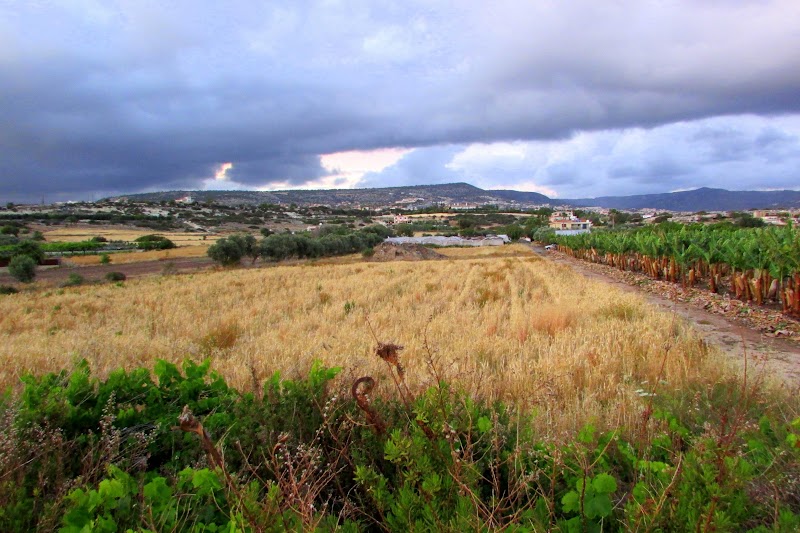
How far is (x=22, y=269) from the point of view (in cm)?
3206

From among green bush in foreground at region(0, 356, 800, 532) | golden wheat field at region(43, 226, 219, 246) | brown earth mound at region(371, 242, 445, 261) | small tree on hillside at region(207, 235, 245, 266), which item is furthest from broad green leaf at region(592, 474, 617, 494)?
golden wheat field at region(43, 226, 219, 246)

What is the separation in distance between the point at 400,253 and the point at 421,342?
40.9 metres

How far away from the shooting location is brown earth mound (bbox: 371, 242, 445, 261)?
152 feet

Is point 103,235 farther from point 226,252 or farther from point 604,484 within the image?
point 604,484

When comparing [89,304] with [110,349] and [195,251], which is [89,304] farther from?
[195,251]

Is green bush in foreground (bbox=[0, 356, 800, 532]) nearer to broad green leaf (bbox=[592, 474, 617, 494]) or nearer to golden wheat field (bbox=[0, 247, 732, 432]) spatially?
broad green leaf (bbox=[592, 474, 617, 494])

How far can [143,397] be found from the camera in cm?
339

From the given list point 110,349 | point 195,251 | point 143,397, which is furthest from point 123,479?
point 195,251

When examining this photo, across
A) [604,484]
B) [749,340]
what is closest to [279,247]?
[749,340]

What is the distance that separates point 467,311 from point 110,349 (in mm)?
6722

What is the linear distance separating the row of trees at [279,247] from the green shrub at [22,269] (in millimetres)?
12968

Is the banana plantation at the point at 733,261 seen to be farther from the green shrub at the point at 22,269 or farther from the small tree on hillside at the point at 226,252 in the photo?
the green shrub at the point at 22,269

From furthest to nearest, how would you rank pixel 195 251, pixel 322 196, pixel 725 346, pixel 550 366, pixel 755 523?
pixel 322 196 < pixel 195 251 < pixel 725 346 < pixel 550 366 < pixel 755 523

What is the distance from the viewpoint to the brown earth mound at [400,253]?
1820 inches
